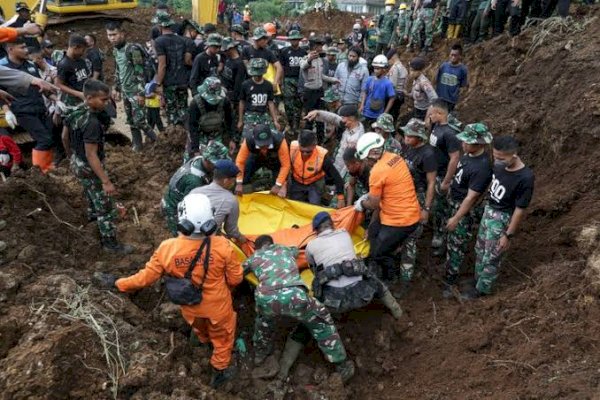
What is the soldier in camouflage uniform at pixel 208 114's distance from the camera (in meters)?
6.20

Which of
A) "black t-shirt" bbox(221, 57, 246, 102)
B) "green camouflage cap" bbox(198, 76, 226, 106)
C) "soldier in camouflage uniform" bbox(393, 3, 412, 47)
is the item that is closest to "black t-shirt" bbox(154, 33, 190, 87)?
"black t-shirt" bbox(221, 57, 246, 102)

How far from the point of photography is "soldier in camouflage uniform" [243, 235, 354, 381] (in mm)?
3902

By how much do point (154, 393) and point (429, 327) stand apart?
2728 mm

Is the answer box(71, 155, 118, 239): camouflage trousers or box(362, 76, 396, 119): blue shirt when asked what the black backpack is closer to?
box(71, 155, 118, 239): camouflage trousers

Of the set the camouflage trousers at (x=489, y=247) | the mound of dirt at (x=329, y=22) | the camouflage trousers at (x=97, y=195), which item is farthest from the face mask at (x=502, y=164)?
the mound of dirt at (x=329, y=22)

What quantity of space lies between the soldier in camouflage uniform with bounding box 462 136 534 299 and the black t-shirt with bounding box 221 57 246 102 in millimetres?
4739

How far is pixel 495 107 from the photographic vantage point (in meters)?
8.34

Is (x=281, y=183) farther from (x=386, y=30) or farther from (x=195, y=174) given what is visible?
(x=386, y=30)

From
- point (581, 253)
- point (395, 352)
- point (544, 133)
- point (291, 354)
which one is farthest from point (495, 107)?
point (291, 354)

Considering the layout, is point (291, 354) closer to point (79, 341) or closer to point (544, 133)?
point (79, 341)

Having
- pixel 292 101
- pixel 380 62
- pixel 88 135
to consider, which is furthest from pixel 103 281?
pixel 292 101

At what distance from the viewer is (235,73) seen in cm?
794

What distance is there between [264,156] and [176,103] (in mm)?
3524

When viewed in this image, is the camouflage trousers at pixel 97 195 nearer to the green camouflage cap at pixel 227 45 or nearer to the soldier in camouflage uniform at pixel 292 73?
the green camouflage cap at pixel 227 45
